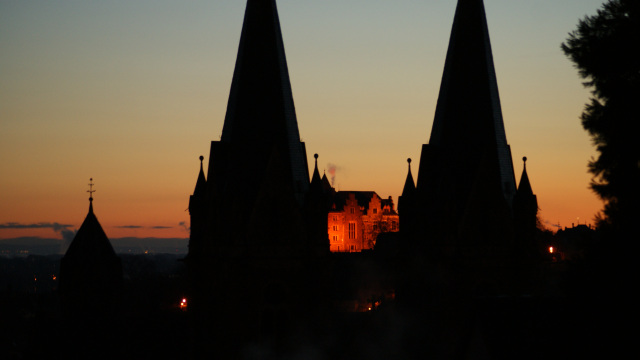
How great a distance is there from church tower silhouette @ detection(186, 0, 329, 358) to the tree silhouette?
32947 mm

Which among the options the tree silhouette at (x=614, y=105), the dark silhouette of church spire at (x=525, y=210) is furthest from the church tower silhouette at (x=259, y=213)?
the tree silhouette at (x=614, y=105)

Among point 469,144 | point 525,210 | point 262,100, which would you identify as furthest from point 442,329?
point 262,100

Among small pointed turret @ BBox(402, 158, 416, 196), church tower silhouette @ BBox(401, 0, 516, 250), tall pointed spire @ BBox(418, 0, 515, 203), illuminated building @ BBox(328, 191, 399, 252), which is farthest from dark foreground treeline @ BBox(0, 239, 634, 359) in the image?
illuminated building @ BBox(328, 191, 399, 252)

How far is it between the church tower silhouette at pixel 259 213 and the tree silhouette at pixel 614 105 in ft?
108

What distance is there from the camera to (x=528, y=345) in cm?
3653

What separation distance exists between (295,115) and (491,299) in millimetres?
17575

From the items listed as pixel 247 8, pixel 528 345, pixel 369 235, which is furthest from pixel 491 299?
pixel 369 235

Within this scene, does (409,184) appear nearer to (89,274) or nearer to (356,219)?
(89,274)

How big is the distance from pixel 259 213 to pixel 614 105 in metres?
35.2

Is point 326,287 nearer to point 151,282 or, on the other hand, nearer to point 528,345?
point 528,345

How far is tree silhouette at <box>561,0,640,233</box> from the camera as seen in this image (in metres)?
20.0

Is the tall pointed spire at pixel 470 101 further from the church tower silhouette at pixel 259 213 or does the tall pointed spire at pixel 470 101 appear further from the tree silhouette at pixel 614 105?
the tree silhouette at pixel 614 105

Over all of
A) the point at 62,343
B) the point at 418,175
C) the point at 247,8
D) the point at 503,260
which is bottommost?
the point at 62,343

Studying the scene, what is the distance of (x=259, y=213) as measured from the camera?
54500 mm
